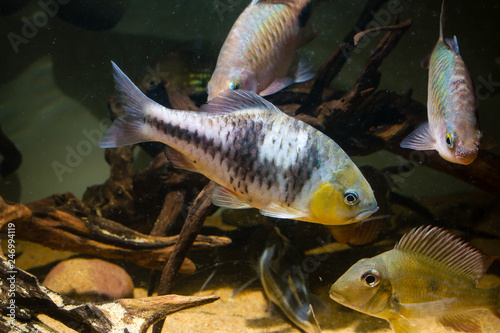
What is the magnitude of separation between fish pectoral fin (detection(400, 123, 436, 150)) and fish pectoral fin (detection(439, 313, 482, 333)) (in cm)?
104

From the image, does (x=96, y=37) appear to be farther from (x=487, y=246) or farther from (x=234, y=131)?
(x=487, y=246)

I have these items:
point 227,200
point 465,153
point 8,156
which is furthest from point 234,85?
point 8,156

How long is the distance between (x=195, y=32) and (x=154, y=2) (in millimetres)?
868

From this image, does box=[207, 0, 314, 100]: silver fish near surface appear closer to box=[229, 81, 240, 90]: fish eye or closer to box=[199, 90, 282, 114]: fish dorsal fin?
box=[229, 81, 240, 90]: fish eye

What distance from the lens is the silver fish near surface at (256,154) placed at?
1.50 meters

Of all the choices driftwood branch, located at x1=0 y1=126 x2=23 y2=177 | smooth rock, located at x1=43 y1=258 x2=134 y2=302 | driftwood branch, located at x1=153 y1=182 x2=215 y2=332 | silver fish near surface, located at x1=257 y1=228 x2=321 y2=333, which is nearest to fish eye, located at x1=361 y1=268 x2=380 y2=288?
silver fish near surface, located at x1=257 y1=228 x2=321 y2=333

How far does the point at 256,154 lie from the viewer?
5.23ft

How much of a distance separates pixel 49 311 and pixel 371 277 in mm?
1813

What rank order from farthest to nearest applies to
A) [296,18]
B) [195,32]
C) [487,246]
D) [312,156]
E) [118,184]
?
[195,32] < [118,184] < [487,246] < [296,18] < [312,156]

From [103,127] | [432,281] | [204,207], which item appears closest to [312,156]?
[432,281]

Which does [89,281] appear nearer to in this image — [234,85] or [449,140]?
[234,85]

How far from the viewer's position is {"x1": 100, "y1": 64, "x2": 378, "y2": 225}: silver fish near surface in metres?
1.50

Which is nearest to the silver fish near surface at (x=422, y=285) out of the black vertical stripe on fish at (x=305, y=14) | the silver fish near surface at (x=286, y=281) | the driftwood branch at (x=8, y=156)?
the silver fish near surface at (x=286, y=281)

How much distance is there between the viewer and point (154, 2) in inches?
208
